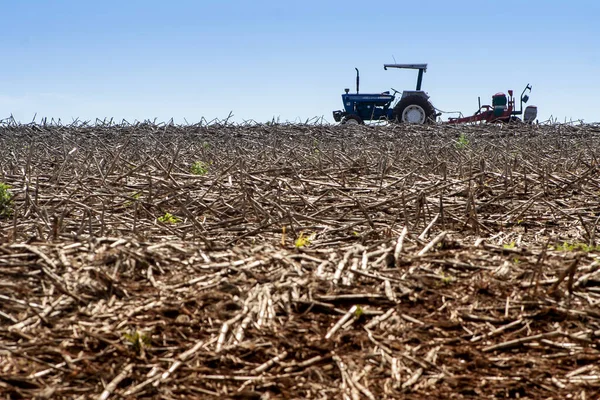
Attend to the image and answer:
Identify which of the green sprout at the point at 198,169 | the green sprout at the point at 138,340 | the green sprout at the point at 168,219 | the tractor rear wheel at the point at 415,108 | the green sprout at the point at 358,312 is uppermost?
the tractor rear wheel at the point at 415,108

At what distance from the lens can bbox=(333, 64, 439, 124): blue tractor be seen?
28031 millimetres

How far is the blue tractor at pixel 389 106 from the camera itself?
1104 inches

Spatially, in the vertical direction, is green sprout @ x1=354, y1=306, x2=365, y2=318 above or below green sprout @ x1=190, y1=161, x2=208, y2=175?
below

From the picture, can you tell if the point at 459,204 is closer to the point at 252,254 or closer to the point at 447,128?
the point at 252,254

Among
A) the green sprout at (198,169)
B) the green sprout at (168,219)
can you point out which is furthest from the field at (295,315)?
the green sprout at (198,169)

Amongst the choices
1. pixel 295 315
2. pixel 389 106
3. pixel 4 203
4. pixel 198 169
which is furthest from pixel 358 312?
pixel 389 106

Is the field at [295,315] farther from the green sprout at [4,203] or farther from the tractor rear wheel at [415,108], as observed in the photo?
the tractor rear wheel at [415,108]

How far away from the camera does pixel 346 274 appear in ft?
16.5

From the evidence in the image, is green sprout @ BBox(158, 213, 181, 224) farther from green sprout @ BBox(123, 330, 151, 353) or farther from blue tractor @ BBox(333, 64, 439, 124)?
blue tractor @ BBox(333, 64, 439, 124)

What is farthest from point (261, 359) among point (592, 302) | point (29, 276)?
point (592, 302)

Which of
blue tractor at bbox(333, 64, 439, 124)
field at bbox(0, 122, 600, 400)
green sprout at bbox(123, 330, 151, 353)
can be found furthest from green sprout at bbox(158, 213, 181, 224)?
blue tractor at bbox(333, 64, 439, 124)

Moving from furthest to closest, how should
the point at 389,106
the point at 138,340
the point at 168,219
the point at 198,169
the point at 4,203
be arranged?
the point at 389,106 → the point at 198,169 → the point at 4,203 → the point at 168,219 → the point at 138,340

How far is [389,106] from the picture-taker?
2934 centimetres

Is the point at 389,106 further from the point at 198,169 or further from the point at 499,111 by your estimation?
the point at 198,169
